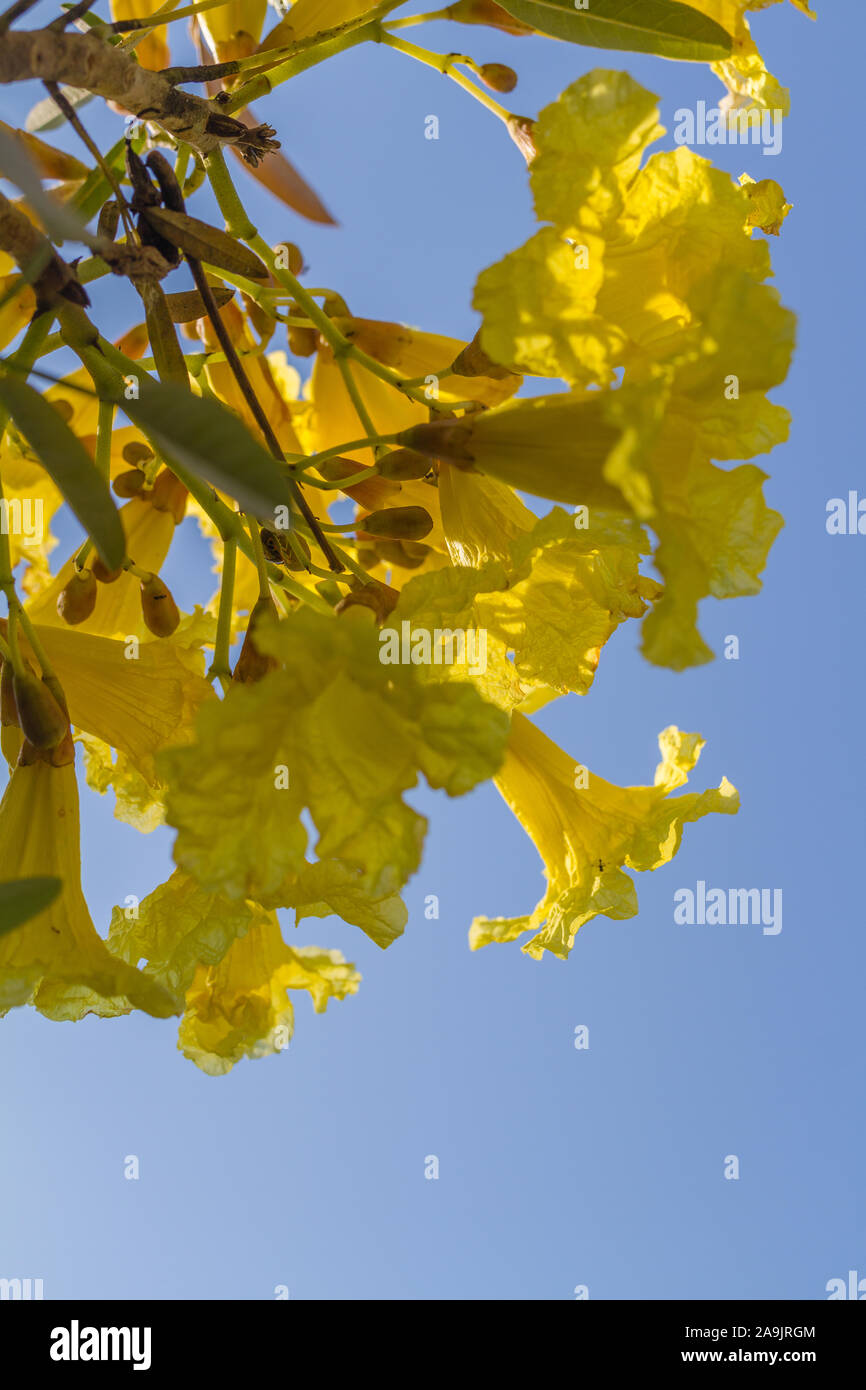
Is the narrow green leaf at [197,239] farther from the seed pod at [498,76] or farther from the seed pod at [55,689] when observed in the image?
the seed pod at [498,76]

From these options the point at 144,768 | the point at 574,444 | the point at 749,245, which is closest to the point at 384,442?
the point at 574,444

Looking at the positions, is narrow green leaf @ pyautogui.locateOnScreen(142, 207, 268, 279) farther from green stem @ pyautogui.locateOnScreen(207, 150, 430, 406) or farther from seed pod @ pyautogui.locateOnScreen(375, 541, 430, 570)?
seed pod @ pyautogui.locateOnScreen(375, 541, 430, 570)

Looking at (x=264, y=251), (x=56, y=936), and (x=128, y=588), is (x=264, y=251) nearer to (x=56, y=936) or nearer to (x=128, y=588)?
(x=128, y=588)

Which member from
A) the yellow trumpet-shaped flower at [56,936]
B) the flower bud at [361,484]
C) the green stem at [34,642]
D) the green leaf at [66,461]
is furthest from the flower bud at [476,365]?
the yellow trumpet-shaped flower at [56,936]

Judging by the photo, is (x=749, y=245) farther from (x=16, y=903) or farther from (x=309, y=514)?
(x=16, y=903)

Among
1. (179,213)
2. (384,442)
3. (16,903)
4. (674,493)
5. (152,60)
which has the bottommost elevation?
(16,903)
